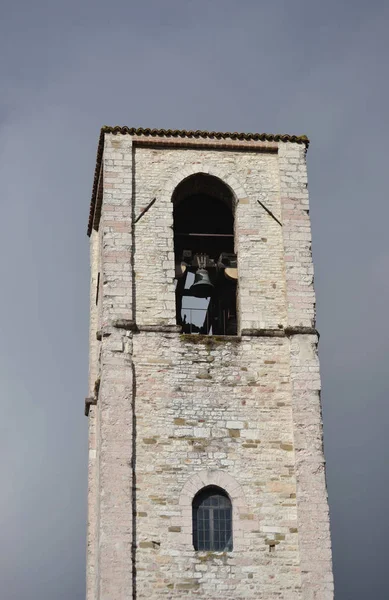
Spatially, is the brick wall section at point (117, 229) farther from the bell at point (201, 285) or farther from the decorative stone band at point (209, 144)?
the bell at point (201, 285)

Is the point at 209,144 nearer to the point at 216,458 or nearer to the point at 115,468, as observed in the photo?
the point at 216,458

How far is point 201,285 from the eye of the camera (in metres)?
24.4

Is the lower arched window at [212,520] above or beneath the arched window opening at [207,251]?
beneath

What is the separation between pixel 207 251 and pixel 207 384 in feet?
12.0

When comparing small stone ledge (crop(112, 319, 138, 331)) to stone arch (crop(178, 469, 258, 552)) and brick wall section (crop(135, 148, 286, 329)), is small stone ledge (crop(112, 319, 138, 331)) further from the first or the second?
stone arch (crop(178, 469, 258, 552))

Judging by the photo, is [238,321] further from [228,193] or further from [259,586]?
[259,586]

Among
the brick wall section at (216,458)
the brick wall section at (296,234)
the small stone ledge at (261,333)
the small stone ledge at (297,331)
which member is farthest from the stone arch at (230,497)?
the brick wall section at (296,234)

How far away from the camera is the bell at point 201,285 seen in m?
24.4

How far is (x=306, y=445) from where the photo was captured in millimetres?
22422

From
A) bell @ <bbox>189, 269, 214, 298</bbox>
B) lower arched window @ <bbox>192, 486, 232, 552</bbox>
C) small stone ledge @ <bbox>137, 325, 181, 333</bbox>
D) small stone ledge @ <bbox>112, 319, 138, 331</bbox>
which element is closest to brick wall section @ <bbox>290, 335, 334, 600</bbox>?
lower arched window @ <bbox>192, 486, 232, 552</bbox>

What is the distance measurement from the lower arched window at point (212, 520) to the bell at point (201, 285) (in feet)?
12.6

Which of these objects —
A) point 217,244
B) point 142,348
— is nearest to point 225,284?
point 217,244

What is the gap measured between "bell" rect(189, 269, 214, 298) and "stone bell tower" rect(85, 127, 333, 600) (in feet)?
0.09

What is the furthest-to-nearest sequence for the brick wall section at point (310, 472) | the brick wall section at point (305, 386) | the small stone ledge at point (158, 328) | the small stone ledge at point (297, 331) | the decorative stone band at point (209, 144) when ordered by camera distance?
the decorative stone band at point (209, 144), the small stone ledge at point (297, 331), the small stone ledge at point (158, 328), the brick wall section at point (305, 386), the brick wall section at point (310, 472)
